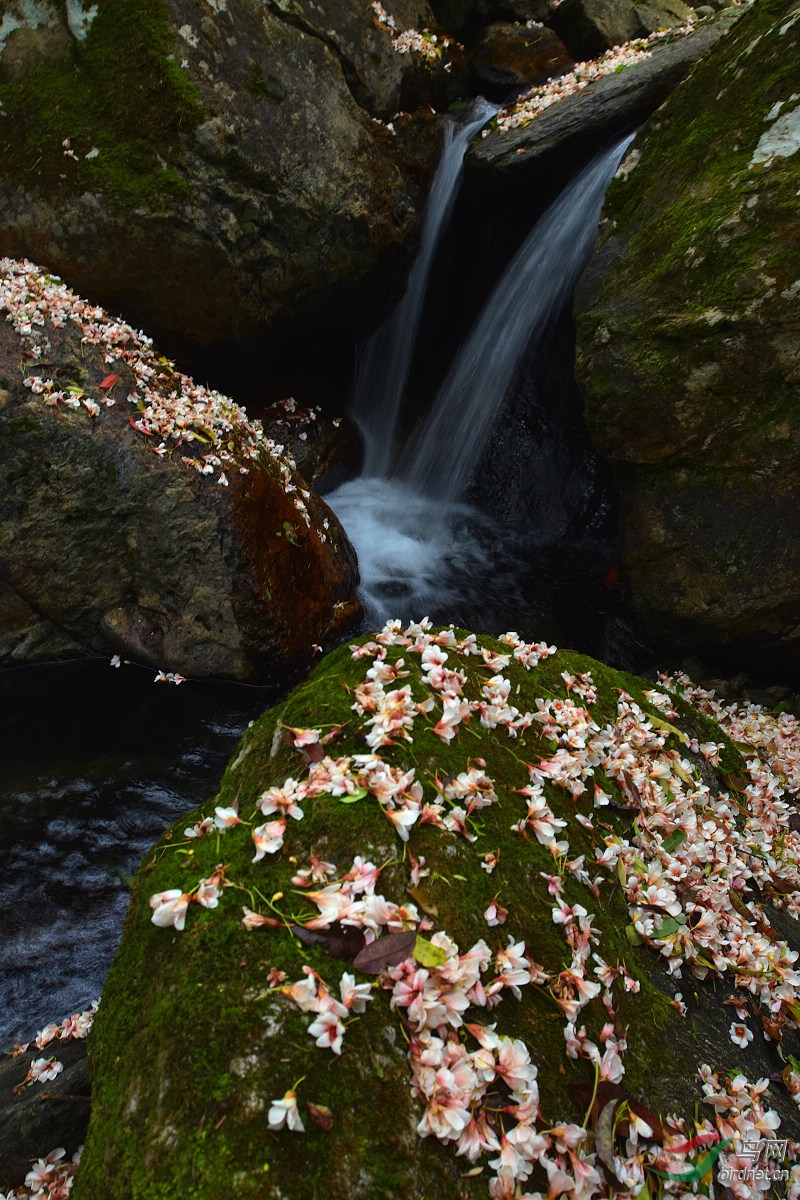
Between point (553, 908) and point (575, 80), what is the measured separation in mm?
11329

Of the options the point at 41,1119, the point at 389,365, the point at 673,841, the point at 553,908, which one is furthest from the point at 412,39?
the point at 41,1119

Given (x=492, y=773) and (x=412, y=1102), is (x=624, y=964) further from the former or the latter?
(x=412, y=1102)

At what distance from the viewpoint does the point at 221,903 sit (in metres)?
1.77

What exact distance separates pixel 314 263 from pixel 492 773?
6.89 meters

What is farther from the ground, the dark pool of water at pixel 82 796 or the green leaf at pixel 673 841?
the green leaf at pixel 673 841

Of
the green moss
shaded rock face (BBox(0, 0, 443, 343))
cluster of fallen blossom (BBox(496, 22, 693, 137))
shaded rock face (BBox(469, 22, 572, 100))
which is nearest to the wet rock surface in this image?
shaded rock face (BBox(0, 0, 443, 343))

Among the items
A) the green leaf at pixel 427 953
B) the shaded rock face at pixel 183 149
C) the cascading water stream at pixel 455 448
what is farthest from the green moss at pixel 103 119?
the green leaf at pixel 427 953

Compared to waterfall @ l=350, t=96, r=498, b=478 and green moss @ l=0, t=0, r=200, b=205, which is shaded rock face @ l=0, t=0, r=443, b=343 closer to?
green moss @ l=0, t=0, r=200, b=205

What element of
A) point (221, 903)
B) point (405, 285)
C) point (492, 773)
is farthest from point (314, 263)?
point (221, 903)

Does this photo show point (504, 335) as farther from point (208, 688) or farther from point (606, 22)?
point (208, 688)

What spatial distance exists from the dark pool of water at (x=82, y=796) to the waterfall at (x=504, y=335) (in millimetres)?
4858

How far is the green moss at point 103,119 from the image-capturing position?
19.5 feet

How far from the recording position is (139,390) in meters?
5.74

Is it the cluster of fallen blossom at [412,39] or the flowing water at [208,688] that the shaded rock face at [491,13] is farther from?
the cluster of fallen blossom at [412,39]
